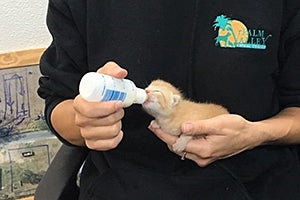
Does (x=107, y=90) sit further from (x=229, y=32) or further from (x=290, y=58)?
(x=290, y=58)

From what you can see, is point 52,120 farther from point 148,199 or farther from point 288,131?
point 288,131

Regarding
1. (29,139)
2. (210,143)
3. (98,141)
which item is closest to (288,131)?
(210,143)

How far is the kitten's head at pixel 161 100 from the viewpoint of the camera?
643 mm

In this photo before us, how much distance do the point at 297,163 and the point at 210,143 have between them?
236 millimetres

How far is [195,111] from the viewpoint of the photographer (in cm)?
72

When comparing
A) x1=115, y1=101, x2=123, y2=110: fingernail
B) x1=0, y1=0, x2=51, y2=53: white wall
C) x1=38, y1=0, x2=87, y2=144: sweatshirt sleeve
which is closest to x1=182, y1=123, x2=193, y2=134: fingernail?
x1=115, y1=101, x2=123, y2=110: fingernail

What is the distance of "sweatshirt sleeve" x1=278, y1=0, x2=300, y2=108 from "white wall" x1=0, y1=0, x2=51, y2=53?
61 cm

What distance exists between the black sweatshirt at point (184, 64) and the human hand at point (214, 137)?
0.07m

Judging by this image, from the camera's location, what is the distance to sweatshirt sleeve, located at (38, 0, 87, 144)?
2.70 ft

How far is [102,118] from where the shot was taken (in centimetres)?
64

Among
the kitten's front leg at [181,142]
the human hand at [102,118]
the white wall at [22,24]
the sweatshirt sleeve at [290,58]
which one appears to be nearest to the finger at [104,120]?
the human hand at [102,118]

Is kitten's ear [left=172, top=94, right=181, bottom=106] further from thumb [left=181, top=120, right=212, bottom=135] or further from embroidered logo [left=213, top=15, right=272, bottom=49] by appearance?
embroidered logo [left=213, top=15, right=272, bottom=49]

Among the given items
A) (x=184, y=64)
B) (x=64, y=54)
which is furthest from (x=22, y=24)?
(x=184, y=64)

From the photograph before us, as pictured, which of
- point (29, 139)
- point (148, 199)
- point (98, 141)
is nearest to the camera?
point (98, 141)
